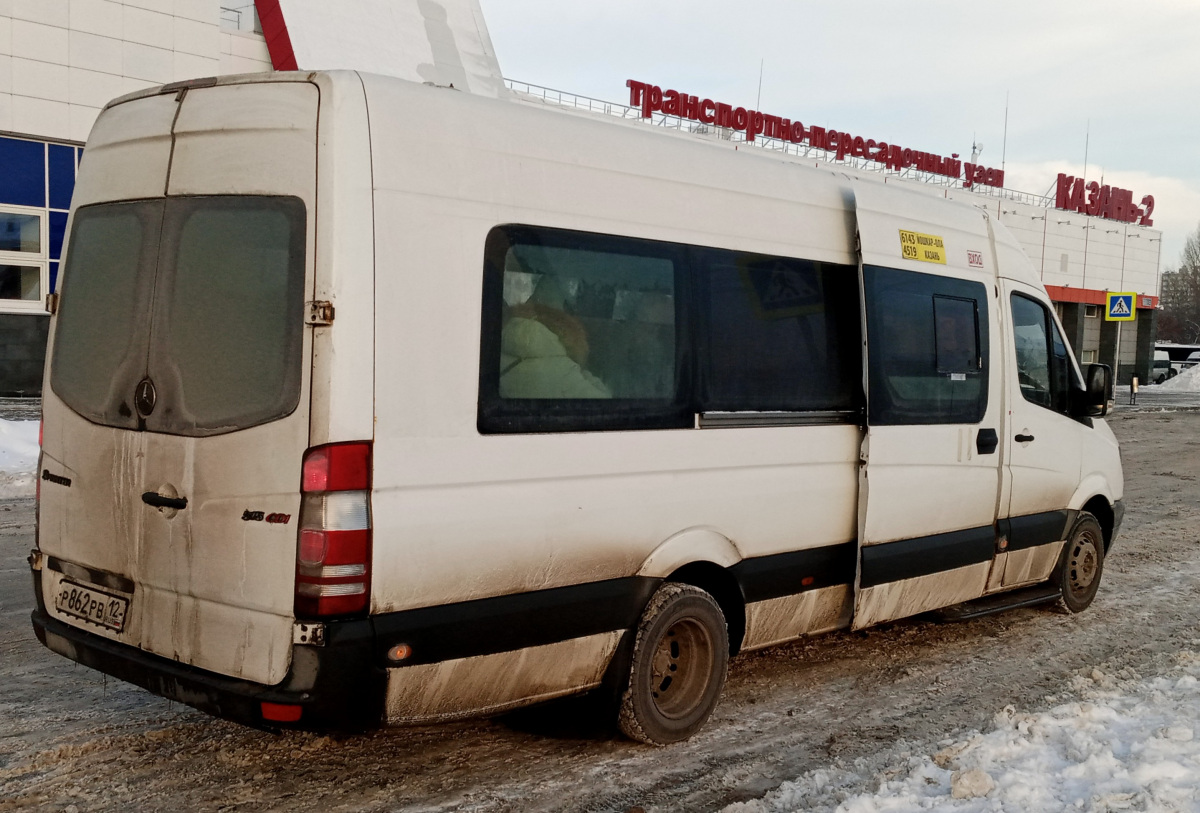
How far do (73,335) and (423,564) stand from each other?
69.9 inches

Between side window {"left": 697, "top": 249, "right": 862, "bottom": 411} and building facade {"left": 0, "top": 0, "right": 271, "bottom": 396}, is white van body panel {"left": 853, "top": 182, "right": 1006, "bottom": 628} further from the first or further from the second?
building facade {"left": 0, "top": 0, "right": 271, "bottom": 396}

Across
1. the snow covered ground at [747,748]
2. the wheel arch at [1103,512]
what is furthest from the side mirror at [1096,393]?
the snow covered ground at [747,748]

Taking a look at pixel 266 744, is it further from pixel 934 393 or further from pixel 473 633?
pixel 934 393

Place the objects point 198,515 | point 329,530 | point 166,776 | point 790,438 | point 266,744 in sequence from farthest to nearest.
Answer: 1. point 790,438
2. point 266,744
3. point 166,776
4. point 198,515
5. point 329,530

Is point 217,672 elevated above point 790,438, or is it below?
below

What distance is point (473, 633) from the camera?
3.88m

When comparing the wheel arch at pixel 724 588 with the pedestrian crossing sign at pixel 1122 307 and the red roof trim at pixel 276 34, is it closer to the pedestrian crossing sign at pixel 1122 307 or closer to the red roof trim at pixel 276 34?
the red roof trim at pixel 276 34

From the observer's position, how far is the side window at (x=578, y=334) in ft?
13.0

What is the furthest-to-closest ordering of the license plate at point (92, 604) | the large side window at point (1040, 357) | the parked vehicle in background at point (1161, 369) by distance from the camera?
the parked vehicle in background at point (1161, 369), the large side window at point (1040, 357), the license plate at point (92, 604)

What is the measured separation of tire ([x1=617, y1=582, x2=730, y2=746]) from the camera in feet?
14.6

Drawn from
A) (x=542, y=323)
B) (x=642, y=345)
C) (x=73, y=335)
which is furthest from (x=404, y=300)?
(x=73, y=335)

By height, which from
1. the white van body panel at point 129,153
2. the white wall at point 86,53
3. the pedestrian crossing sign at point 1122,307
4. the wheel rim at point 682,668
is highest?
the white wall at point 86,53

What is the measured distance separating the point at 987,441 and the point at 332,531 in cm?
409

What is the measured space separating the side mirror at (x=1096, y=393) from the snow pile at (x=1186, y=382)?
42907 millimetres
